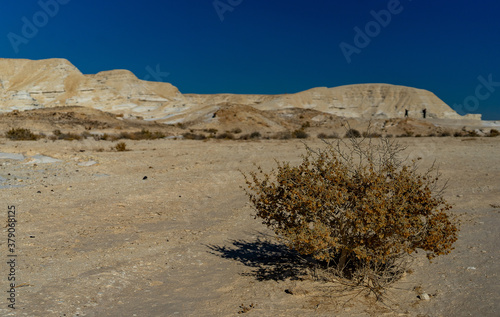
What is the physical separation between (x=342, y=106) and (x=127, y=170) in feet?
241

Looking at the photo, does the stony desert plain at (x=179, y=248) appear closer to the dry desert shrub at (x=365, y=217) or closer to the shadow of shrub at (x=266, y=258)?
the shadow of shrub at (x=266, y=258)

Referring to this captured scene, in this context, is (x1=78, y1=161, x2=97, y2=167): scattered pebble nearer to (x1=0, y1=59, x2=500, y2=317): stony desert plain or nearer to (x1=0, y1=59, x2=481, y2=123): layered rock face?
(x1=0, y1=59, x2=500, y2=317): stony desert plain

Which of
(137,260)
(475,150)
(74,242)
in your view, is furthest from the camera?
(475,150)

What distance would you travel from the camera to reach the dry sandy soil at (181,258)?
4.17 meters

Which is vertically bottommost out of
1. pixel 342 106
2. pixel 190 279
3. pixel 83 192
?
pixel 190 279

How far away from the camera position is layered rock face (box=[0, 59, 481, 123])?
6481cm

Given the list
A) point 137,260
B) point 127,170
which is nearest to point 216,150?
point 127,170

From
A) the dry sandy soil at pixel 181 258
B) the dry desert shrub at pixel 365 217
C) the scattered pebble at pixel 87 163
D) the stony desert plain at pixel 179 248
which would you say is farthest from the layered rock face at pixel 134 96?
the dry desert shrub at pixel 365 217

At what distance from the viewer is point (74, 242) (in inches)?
238

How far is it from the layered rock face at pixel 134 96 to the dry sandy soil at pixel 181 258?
152 ft

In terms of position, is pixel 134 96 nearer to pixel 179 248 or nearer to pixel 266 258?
pixel 179 248

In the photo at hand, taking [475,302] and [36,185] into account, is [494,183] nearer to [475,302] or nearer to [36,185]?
[475,302]

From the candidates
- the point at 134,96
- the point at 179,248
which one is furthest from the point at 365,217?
the point at 134,96

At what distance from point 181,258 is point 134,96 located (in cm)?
6944
